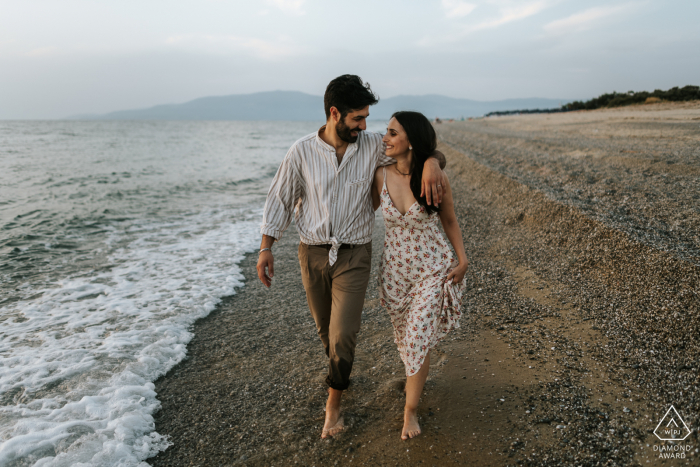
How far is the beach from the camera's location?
240 centimetres

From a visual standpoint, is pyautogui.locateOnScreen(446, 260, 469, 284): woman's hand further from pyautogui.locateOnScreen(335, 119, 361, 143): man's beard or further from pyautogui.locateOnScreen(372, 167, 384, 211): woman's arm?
pyautogui.locateOnScreen(335, 119, 361, 143): man's beard

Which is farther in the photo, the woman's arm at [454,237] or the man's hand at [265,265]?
the man's hand at [265,265]

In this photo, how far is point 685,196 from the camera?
5.58 meters

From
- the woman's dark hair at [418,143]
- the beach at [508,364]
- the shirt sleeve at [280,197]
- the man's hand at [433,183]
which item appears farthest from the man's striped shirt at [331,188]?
the beach at [508,364]

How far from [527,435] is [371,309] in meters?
2.27

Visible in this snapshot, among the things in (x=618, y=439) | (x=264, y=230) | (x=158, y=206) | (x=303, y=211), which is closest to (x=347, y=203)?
(x=303, y=211)

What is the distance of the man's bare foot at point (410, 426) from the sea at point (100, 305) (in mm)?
1597

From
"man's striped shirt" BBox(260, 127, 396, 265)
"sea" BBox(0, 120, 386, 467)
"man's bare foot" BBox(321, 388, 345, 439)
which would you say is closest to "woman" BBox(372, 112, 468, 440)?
"man's striped shirt" BBox(260, 127, 396, 265)

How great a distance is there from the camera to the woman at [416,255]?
2367 millimetres

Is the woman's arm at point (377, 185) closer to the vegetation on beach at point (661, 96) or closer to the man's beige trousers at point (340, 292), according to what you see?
the man's beige trousers at point (340, 292)

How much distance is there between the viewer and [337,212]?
8.37ft

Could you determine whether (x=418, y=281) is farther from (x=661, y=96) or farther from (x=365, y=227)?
(x=661, y=96)

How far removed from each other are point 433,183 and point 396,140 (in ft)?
1.21

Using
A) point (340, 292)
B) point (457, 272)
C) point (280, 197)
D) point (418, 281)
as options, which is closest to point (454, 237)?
point (457, 272)
